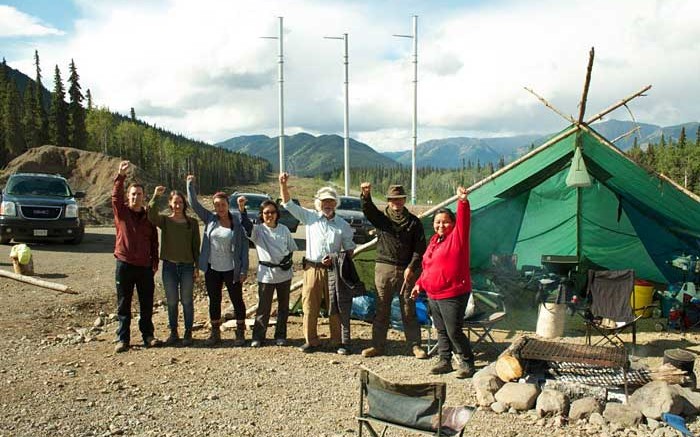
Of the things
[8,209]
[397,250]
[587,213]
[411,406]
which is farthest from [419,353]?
[8,209]

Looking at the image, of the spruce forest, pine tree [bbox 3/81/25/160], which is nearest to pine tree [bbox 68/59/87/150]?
the spruce forest

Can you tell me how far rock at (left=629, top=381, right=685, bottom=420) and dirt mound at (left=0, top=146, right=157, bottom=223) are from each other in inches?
860

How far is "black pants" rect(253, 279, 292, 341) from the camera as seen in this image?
19.9ft

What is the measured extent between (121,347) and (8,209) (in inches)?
348

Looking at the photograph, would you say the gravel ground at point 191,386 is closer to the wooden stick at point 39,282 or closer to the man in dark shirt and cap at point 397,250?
the man in dark shirt and cap at point 397,250

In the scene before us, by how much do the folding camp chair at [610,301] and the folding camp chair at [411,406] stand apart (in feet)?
11.4

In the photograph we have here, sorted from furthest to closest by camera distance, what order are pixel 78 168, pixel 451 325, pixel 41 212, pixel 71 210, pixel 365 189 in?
pixel 78 168, pixel 71 210, pixel 41 212, pixel 365 189, pixel 451 325

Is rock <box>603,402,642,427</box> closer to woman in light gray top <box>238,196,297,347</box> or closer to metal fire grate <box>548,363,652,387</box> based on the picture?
metal fire grate <box>548,363,652,387</box>

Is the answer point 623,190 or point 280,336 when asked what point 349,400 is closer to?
point 280,336

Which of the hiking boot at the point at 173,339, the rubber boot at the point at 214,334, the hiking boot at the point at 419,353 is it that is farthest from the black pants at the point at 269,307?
the hiking boot at the point at 419,353

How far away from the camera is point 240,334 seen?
20.6 feet

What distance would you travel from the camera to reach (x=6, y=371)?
5.27m

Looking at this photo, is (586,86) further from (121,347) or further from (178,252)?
(121,347)

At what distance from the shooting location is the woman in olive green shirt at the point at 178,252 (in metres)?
5.95
